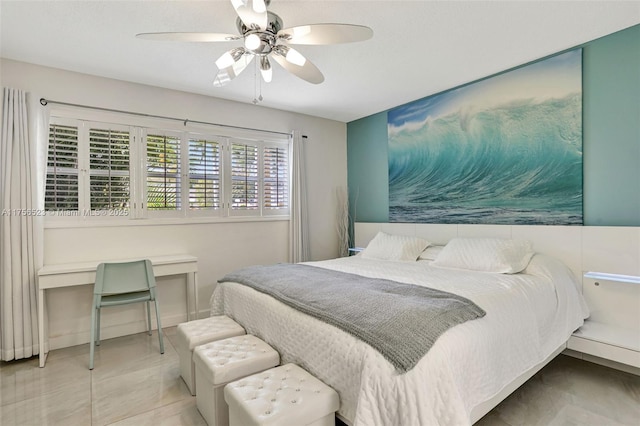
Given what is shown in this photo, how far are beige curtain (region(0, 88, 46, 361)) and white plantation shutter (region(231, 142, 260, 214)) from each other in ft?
5.78

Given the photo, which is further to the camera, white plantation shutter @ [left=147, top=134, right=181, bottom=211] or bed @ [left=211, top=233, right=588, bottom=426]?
white plantation shutter @ [left=147, top=134, right=181, bottom=211]

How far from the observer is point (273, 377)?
1585 mm

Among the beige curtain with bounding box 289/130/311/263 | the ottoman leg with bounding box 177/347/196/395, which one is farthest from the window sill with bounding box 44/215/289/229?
the ottoman leg with bounding box 177/347/196/395

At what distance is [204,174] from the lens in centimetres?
362

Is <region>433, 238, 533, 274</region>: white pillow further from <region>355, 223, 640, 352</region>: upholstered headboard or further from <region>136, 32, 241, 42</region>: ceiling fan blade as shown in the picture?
<region>136, 32, 241, 42</region>: ceiling fan blade

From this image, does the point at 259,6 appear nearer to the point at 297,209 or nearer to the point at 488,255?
the point at 488,255

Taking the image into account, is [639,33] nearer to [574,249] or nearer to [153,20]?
[574,249]

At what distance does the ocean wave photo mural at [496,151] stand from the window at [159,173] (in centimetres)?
161

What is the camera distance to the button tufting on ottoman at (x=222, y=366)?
1.69m

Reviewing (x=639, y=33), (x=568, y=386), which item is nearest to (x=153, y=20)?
(x=639, y=33)

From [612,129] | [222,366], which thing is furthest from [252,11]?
[612,129]

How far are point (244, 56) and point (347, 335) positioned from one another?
1812 mm

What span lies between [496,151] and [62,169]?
13.2ft

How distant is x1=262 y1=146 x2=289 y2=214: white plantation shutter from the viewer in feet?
13.4
